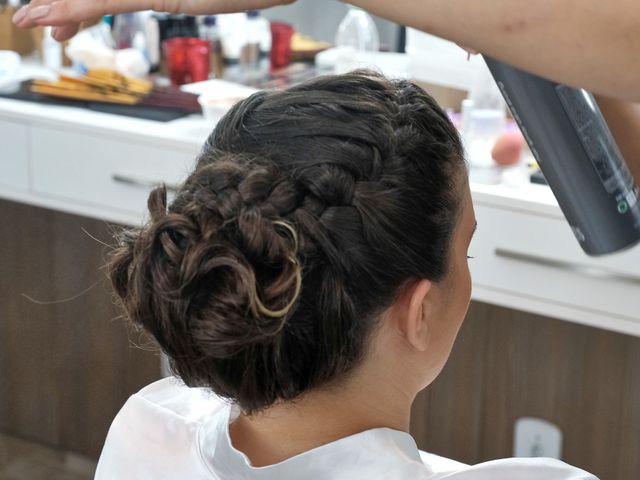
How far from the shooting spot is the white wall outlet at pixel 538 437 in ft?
7.42

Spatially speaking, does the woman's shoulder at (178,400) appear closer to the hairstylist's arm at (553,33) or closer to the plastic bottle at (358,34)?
the hairstylist's arm at (553,33)

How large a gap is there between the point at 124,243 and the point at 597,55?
0.61m

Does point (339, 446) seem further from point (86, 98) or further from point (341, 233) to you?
point (86, 98)

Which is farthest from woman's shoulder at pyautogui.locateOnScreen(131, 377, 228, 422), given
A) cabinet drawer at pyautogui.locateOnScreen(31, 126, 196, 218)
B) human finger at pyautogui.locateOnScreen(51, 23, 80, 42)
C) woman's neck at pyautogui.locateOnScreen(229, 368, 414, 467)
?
cabinet drawer at pyautogui.locateOnScreen(31, 126, 196, 218)

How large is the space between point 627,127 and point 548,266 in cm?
82

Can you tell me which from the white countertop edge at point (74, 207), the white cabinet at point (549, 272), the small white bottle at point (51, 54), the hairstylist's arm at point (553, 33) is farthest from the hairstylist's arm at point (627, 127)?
the small white bottle at point (51, 54)

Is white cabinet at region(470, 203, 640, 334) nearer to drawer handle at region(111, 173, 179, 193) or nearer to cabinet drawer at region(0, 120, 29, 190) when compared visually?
drawer handle at region(111, 173, 179, 193)

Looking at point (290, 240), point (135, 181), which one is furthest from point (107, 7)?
point (135, 181)

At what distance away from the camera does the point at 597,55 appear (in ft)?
1.81

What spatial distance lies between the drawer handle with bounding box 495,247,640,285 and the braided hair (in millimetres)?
925

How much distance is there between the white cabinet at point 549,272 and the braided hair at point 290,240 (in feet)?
3.00

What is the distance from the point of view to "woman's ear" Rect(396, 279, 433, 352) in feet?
3.42

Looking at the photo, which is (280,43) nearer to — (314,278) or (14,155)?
(14,155)

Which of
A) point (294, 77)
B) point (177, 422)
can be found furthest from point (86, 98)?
point (177, 422)
